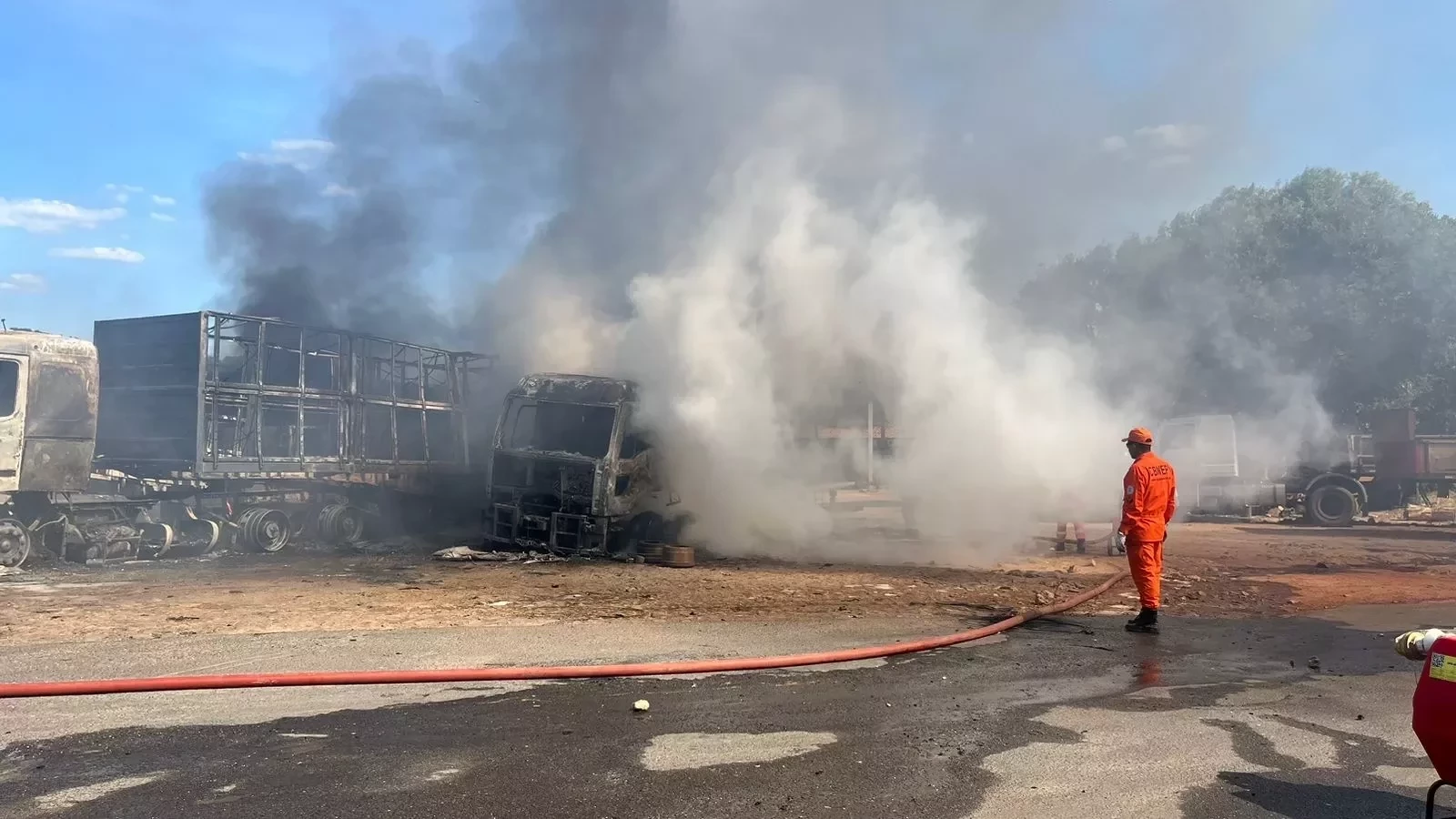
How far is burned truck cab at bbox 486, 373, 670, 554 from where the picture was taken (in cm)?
1104

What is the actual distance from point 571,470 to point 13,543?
20.4 ft

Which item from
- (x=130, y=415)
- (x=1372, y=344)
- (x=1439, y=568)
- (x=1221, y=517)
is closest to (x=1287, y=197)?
(x=1372, y=344)

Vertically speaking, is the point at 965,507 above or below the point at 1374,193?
below

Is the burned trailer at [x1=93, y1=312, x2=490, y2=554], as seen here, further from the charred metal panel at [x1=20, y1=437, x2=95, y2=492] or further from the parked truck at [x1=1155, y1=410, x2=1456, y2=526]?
the parked truck at [x1=1155, y1=410, x2=1456, y2=526]

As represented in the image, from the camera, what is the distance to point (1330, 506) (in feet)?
61.8

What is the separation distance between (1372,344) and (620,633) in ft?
83.4

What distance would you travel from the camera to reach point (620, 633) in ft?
21.8

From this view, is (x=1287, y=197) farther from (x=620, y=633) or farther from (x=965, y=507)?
(x=620, y=633)

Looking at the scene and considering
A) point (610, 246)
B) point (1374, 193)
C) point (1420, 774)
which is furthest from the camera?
point (1374, 193)

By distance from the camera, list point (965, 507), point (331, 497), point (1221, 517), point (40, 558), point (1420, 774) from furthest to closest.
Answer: point (1221, 517) < point (331, 497) < point (965, 507) < point (40, 558) < point (1420, 774)

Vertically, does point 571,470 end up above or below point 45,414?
below

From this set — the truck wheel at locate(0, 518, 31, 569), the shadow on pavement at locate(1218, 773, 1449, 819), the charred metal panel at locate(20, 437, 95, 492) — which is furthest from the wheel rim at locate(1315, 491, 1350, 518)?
the truck wheel at locate(0, 518, 31, 569)

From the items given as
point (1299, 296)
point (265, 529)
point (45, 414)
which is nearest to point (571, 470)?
point (265, 529)

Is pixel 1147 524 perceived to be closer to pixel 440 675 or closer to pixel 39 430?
pixel 440 675
